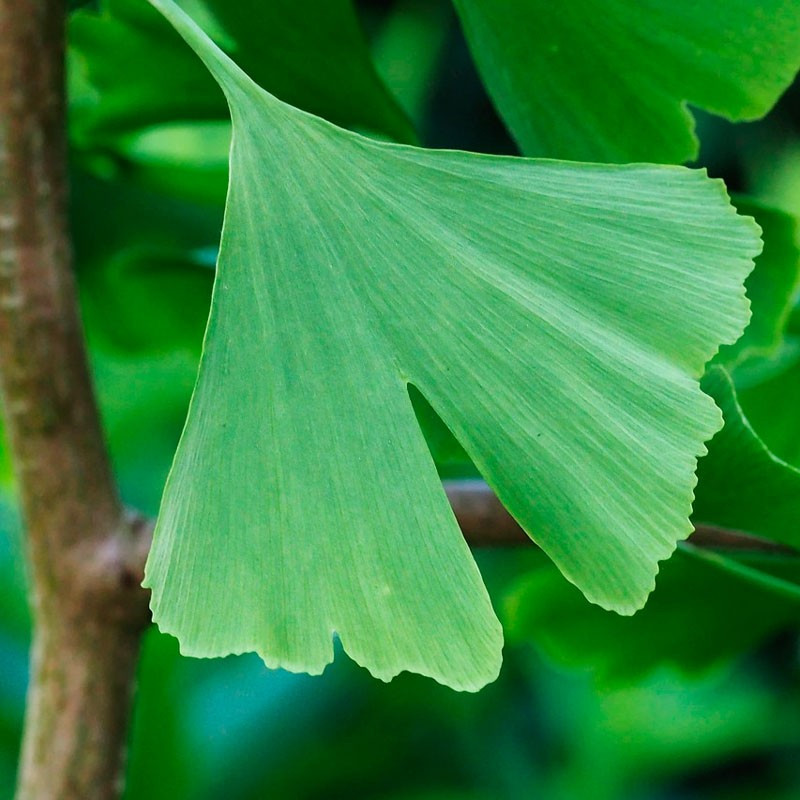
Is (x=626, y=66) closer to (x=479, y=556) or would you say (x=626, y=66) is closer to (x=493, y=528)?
(x=493, y=528)

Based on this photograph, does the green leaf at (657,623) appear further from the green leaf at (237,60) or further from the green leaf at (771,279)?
the green leaf at (237,60)

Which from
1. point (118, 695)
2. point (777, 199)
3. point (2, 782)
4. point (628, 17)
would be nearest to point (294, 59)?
point (628, 17)

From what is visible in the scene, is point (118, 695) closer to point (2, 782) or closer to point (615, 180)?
point (615, 180)

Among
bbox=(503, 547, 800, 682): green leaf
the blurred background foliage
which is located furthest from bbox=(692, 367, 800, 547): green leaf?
bbox=(503, 547, 800, 682): green leaf

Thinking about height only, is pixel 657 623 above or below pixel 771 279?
below

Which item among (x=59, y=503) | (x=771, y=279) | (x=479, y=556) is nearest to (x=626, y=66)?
(x=771, y=279)

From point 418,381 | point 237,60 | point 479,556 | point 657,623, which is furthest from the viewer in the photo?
point 479,556

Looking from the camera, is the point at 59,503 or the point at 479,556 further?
the point at 479,556
